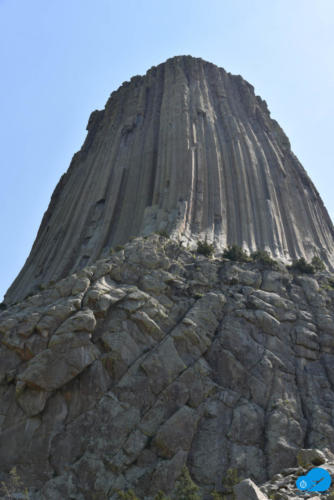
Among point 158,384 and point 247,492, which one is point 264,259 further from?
point 247,492

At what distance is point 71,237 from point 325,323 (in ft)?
80.0

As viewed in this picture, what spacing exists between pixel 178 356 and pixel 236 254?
10.8m

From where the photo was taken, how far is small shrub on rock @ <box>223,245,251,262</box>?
30.5 meters

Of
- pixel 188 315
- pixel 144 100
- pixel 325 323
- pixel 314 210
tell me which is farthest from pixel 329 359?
pixel 144 100

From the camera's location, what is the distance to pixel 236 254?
101 feet

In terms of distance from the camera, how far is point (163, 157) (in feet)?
135

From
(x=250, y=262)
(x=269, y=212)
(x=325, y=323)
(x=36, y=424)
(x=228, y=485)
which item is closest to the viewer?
(x=228, y=485)

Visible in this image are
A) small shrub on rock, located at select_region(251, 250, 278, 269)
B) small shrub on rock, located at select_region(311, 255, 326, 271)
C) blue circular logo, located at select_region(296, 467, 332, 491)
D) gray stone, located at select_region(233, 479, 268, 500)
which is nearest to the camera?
gray stone, located at select_region(233, 479, 268, 500)

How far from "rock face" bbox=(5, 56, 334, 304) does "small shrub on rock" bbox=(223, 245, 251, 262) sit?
196cm

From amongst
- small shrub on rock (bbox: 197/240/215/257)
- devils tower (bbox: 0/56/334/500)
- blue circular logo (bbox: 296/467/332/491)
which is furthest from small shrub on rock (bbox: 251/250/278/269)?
blue circular logo (bbox: 296/467/332/491)

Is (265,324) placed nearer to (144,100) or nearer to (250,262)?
(250,262)

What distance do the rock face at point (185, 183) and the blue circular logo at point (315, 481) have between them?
19.1m

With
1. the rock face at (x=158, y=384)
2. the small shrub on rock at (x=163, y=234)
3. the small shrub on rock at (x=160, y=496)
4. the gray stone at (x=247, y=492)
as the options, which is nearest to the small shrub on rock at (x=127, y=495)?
the rock face at (x=158, y=384)

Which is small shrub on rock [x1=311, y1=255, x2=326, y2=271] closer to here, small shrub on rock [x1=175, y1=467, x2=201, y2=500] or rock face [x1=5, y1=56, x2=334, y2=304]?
rock face [x1=5, y1=56, x2=334, y2=304]
